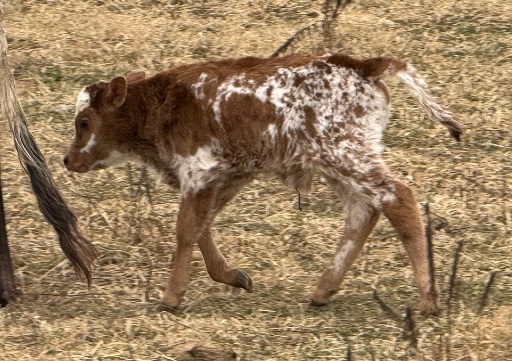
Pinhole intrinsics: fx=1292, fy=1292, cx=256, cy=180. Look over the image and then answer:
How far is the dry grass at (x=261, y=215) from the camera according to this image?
21.7 feet

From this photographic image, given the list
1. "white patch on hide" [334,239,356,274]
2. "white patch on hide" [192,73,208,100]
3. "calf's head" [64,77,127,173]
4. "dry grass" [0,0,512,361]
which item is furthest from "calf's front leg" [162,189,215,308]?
"white patch on hide" [334,239,356,274]

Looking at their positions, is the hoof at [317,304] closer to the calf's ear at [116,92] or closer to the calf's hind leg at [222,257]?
the calf's hind leg at [222,257]

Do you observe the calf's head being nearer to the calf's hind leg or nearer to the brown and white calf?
the brown and white calf

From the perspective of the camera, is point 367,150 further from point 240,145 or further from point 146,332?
point 146,332

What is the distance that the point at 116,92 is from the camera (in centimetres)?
725

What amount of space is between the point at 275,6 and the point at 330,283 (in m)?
5.05

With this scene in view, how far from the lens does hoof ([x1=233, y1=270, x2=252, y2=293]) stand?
7191 mm

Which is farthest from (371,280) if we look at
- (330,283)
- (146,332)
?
(146,332)

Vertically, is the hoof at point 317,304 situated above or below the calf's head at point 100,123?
below

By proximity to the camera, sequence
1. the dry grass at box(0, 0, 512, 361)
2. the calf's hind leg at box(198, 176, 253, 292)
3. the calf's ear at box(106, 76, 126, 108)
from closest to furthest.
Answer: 1. the dry grass at box(0, 0, 512, 361)
2. the calf's hind leg at box(198, 176, 253, 292)
3. the calf's ear at box(106, 76, 126, 108)

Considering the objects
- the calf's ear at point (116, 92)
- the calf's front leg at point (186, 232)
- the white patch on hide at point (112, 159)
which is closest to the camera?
the calf's front leg at point (186, 232)

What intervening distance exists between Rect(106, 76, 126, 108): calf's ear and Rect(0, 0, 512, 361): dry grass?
614mm

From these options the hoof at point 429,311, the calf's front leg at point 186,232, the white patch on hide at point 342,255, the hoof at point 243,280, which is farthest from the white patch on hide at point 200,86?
the hoof at point 429,311

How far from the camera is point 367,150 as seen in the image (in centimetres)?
668
